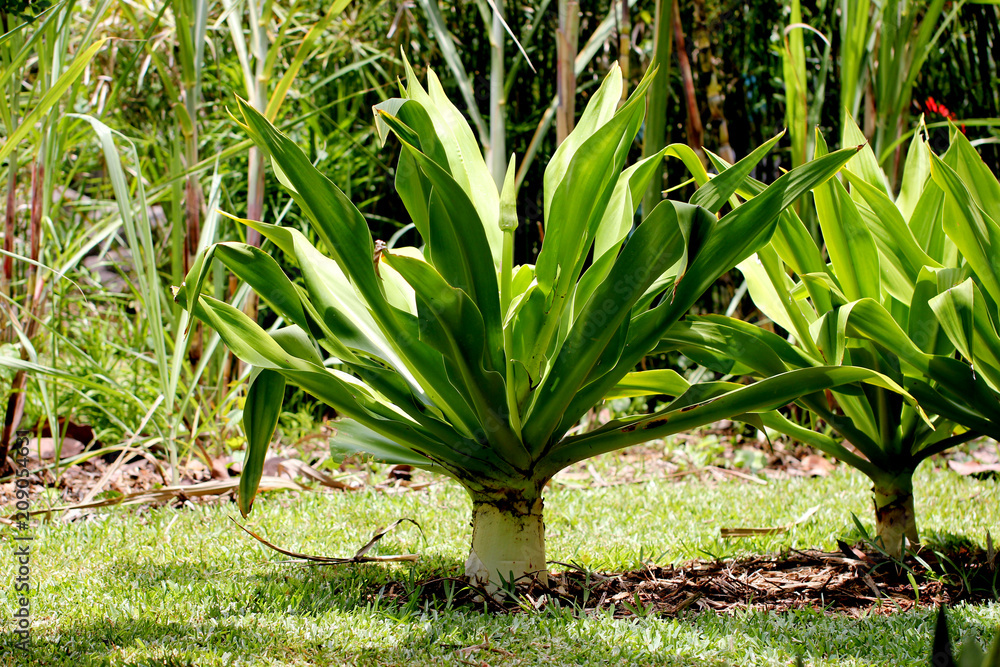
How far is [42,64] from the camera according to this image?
5.76 feet

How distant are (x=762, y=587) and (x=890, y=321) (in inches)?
18.9

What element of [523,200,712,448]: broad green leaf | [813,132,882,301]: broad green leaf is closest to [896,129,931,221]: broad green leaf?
[813,132,882,301]: broad green leaf

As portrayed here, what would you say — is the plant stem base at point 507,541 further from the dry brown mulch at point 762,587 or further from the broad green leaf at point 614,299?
the broad green leaf at point 614,299

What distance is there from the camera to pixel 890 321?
1.14 metres

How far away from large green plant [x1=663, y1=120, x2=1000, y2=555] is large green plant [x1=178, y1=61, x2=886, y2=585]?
0.49 ft

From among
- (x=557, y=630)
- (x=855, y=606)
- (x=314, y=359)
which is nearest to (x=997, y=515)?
(x=855, y=606)

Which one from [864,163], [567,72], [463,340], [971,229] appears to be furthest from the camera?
[567,72]

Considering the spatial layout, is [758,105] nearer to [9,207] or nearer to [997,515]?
[997,515]

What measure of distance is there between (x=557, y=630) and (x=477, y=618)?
0.39 ft

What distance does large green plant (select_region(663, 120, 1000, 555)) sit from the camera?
114cm

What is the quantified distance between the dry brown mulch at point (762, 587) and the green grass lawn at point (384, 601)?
49mm

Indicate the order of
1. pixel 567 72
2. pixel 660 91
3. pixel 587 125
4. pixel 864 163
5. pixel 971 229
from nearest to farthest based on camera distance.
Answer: pixel 971 229 → pixel 587 125 → pixel 864 163 → pixel 660 91 → pixel 567 72

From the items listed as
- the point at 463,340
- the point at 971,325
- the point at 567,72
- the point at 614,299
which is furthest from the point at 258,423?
the point at 567,72

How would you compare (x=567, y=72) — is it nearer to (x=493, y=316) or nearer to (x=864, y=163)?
(x=864, y=163)
